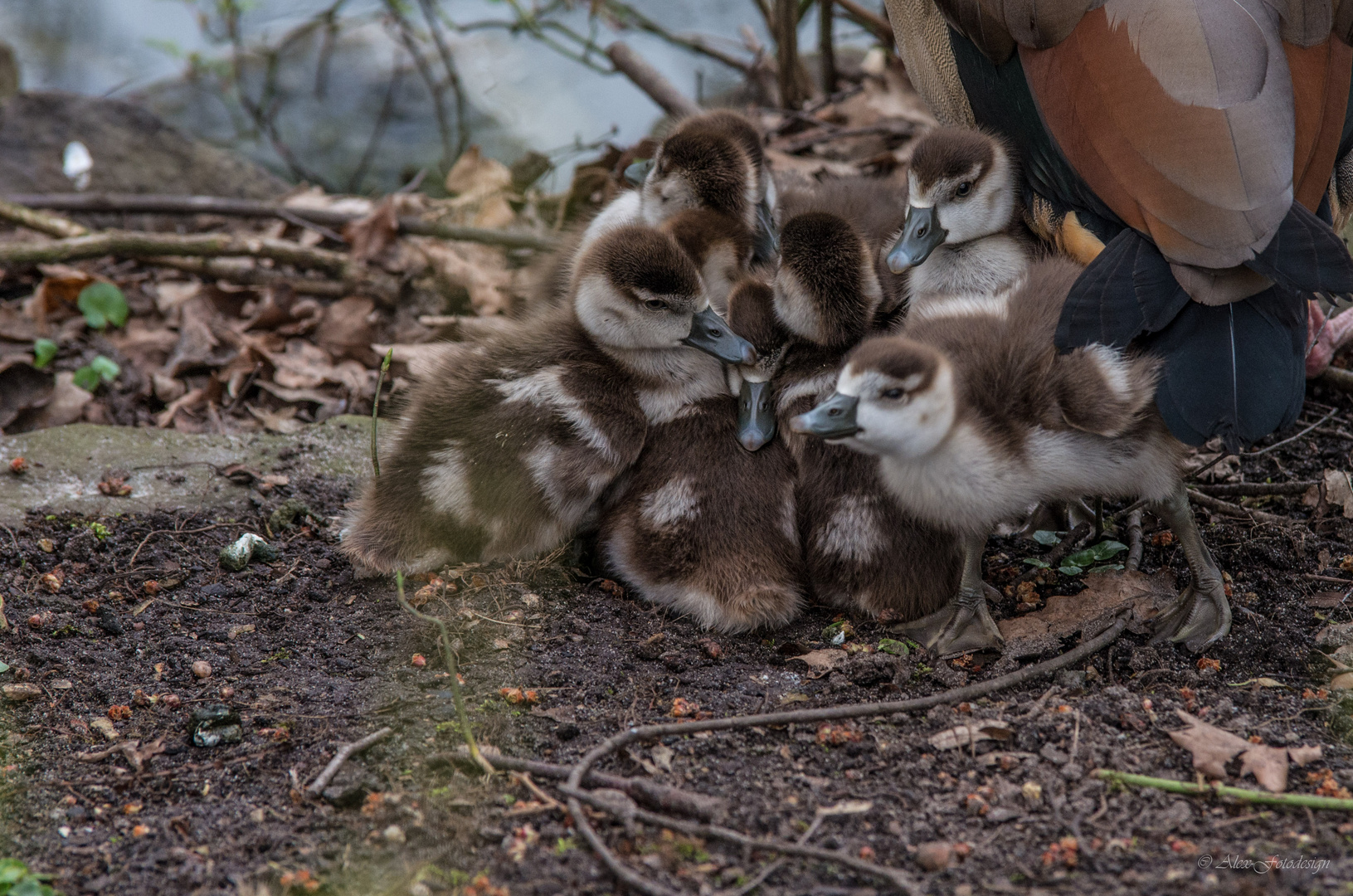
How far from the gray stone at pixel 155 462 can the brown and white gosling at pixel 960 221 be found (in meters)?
1.73

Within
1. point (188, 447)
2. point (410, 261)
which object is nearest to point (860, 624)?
point (188, 447)

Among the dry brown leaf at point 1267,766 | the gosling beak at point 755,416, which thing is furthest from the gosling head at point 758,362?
the dry brown leaf at point 1267,766

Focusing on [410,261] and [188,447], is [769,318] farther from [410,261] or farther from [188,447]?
[410,261]

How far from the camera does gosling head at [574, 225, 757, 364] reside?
2785 millimetres

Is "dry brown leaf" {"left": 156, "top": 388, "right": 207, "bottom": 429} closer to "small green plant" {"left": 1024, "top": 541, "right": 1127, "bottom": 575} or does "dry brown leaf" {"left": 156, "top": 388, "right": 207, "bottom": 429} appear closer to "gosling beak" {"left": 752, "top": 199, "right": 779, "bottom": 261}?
"gosling beak" {"left": 752, "top": 199, "right": 779, "bottom": 261}

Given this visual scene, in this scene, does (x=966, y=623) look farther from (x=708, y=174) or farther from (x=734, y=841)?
(x=708, y=174)

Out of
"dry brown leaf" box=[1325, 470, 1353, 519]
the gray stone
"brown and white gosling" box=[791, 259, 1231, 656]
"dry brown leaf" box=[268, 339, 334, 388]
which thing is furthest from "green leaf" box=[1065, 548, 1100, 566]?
"dry brown leaf" box=[268, 339, 334, 388]

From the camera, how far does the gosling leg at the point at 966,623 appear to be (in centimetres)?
260

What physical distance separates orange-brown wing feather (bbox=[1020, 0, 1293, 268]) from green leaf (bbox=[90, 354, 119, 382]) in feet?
10.8

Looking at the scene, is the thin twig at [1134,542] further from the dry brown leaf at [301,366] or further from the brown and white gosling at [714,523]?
the dry brown leaf at [301,366]

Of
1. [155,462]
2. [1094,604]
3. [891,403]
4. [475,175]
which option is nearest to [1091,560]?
[1094,604]

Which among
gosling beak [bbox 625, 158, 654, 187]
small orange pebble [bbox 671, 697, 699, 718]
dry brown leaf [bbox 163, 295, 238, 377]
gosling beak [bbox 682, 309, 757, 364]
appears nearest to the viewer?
small orange pebble [bbox 671, 697, 699, 718]

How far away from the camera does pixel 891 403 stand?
2219 millimetres

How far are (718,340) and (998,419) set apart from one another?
74 centimetres
